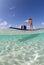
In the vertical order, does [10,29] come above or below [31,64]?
above

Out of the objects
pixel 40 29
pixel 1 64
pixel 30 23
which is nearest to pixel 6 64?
pixel 1 64

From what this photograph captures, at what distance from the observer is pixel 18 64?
232cm

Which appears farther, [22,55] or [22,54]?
[22,54]

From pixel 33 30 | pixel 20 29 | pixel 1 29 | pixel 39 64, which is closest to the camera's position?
pixel 39 64

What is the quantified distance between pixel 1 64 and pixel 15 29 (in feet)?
56.3

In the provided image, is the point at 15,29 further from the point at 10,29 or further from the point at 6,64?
the point at 6,64

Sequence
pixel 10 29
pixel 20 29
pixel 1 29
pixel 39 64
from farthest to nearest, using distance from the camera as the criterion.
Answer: pixel 20 29
pixel 10 29
pixel 1 29
pixel 39 64

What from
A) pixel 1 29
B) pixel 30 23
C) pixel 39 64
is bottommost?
pixel 39 64

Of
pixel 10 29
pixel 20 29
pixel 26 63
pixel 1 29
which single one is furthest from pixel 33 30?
pixel 26 63

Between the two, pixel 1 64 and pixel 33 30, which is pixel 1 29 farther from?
pixel 1 64

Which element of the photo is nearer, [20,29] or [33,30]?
[20,29]

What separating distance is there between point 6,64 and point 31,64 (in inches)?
23.4

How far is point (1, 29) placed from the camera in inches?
675

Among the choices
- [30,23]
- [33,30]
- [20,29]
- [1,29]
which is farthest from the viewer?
[30,23]
